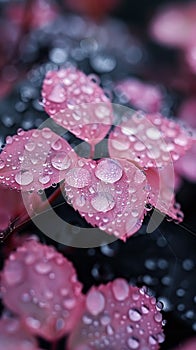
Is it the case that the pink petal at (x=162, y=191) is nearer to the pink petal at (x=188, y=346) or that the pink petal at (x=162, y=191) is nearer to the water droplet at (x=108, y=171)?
the water droplet at (x=108, y=171)

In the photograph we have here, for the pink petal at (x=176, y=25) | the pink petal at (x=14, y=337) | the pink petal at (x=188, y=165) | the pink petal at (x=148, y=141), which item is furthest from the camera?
the pink petal at (x=176, y=25)

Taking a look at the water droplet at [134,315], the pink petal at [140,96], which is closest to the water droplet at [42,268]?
the water droplet at [134,315]

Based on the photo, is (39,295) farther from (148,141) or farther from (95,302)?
(148,141)

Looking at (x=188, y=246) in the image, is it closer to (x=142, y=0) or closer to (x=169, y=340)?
(x=169, y=340)

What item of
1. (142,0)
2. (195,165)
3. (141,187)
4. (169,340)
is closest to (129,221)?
(141,187)

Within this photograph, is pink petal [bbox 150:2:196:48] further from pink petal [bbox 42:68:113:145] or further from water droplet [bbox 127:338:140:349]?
water droplet [bbox 127:338:140:349]
